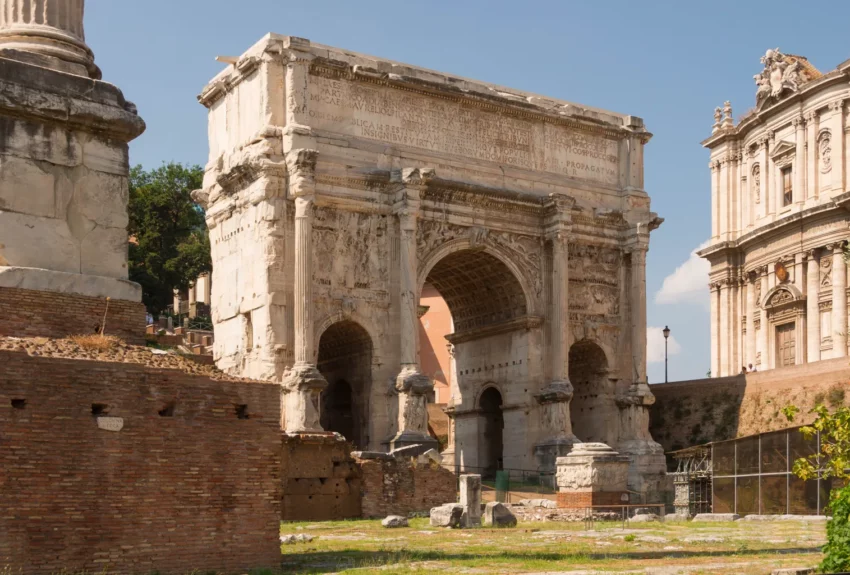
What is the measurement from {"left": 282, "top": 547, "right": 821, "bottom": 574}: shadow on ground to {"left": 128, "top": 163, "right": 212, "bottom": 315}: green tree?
1587 inches

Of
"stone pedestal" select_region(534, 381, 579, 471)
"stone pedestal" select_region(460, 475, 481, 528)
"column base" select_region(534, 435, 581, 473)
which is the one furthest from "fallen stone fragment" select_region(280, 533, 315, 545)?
"stone pedestal" select_region(534, 381, 579, 471)

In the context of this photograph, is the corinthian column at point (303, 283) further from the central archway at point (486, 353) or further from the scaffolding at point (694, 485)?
the scaffolding at point (694, 485)

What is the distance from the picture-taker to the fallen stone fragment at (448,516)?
22938 mm

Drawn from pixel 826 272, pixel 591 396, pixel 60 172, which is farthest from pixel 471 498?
pixel 826 272

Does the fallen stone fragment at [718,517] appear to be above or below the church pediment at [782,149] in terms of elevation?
below

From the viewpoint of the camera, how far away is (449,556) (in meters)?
15.6

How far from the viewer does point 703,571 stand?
13.3 metres

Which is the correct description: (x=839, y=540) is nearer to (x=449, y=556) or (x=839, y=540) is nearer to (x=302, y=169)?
(x=449, y=556)

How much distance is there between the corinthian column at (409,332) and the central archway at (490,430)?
234 inches

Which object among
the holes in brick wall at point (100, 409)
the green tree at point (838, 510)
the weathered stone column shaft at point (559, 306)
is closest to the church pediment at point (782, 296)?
the weathered stone column shaft at point (559, 306)

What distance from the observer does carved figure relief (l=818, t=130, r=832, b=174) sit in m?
44.8

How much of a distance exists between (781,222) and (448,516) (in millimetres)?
27295

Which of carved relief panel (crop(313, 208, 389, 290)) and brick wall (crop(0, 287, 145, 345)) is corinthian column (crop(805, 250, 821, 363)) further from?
brick wall (crop(0, 287, 145, 345))

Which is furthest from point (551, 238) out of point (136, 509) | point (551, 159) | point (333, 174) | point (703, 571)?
point (136, 509)
